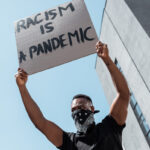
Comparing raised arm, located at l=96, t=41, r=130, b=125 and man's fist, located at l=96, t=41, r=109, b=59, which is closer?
raised arm, located at l=96, t=41, r=130, b=125

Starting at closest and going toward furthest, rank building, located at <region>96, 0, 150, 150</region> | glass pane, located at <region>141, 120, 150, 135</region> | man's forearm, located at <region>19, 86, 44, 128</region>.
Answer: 1. man's forearm, located at <region>19, 86, 44, 128</region>
2. building, located at <region>96, 0, 150, 150</region>
3. glass pane, located at <region>141, 120, 150, 135</region>

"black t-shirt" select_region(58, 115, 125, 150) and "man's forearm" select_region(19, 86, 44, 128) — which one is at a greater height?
"man's forearm" select_region(19, 86, 44, 128)

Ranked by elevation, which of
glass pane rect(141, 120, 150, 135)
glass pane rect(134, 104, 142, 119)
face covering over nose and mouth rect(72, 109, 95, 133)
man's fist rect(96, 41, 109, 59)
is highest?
glass pane rect(134, 104, 142, 119)

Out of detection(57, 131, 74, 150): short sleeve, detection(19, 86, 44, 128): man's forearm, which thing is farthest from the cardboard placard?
detection(57, 131, 74, 150): short sleeve

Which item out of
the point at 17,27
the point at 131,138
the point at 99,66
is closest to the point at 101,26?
the point at 99,66

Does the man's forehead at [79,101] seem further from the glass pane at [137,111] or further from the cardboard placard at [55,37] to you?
the glass pane at [137,111]

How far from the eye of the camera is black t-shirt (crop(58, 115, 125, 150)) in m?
2.49

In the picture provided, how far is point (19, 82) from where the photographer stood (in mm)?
2986

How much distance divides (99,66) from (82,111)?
24.9 meters

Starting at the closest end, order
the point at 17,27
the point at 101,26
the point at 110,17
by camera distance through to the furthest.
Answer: the point at 17,27
the point at 110,17
the point at 101,26

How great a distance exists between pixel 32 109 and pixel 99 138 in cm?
77

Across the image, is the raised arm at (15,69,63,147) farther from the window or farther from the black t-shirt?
the window

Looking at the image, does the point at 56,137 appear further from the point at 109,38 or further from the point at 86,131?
the point at 109,38

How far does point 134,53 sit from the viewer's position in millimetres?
17953
